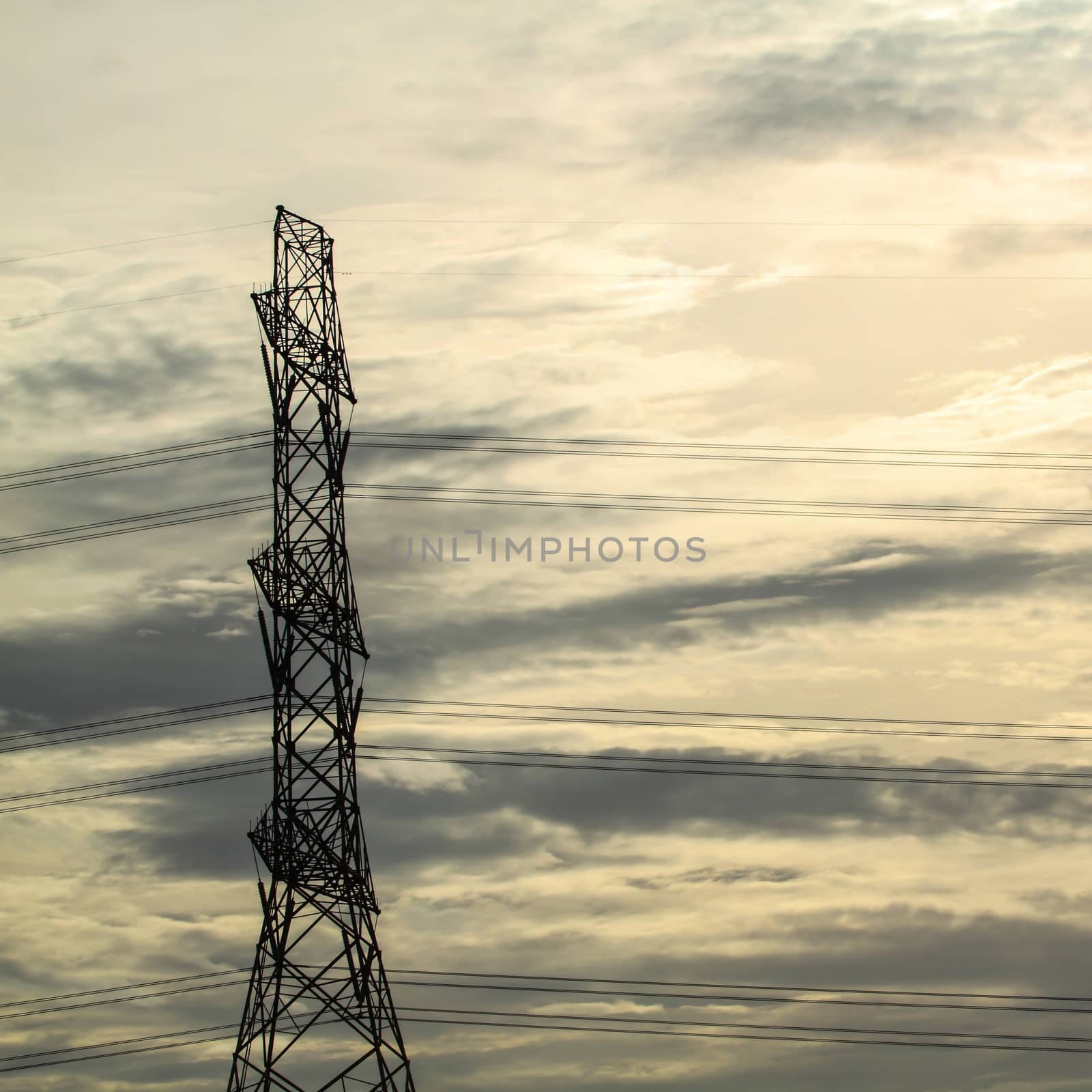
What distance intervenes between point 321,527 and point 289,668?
4695mm

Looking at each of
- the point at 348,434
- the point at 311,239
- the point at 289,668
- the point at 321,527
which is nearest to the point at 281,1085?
the point at 289,668

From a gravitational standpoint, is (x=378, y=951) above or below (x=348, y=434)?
below

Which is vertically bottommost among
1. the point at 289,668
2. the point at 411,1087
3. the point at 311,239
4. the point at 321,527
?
the point at 411,1087

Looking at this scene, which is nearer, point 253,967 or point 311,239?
point 253,967

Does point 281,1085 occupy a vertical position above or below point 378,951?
Result: below

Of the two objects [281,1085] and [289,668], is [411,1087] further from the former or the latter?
[289,668]

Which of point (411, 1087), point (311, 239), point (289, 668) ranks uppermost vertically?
point (311, 239)

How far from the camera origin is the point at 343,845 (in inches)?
2013

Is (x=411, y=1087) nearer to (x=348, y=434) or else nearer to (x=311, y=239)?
(x=348, y=434)

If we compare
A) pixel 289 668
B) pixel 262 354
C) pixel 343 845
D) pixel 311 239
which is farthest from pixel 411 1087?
pixel 311 239

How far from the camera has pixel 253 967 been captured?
4984cm

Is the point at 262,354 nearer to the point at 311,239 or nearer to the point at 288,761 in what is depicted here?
the point at 311,239

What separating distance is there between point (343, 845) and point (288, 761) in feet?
10.3

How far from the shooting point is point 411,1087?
50.3 metres
